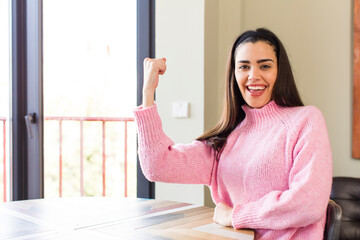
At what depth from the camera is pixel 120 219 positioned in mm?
1307

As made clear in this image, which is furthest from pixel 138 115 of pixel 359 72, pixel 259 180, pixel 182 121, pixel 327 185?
pixel 359 72

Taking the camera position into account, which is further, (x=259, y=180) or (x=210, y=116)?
(x=210, y=116)

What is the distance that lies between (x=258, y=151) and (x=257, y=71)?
295 millimetres

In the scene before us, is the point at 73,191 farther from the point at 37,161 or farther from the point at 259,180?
the point at 259,180

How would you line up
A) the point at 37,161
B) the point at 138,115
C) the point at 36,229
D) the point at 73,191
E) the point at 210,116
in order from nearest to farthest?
the point at 36,229 < the point at 138,115 < the point at 210,116 < the point at 37,161 < the point at 73,191

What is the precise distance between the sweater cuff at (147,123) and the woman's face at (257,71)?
35cm

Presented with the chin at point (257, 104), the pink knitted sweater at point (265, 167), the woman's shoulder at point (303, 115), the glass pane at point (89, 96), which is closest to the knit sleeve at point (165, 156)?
the pink knitted sweater at point (265, 167)

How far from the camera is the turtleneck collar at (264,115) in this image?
147cm

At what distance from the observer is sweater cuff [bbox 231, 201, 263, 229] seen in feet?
4.06

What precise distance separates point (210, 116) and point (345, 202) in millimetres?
877

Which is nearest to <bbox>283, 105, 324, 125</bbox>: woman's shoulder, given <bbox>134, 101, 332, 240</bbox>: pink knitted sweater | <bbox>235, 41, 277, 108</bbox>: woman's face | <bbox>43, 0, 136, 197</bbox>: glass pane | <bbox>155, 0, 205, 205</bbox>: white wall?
<bbox>134, 101, 332, 240</bbox>: pink knitted sweater

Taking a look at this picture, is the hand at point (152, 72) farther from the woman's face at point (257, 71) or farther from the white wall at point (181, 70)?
the white wall at point (181, 70)

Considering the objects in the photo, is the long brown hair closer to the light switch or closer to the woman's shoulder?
the woman's shoulder

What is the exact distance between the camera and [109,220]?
129 centimetres
